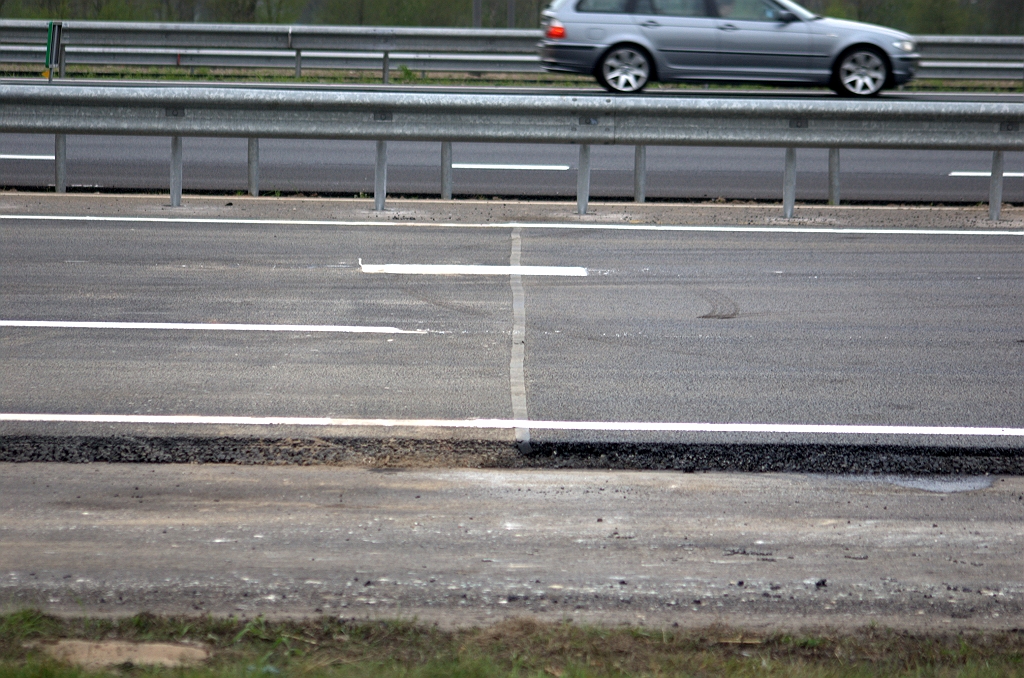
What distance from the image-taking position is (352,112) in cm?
1139

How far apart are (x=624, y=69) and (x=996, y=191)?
25.6ft

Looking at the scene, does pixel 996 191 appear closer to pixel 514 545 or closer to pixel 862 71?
pixel 862 71

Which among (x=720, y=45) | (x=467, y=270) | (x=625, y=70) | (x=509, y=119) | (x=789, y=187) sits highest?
(x=720, y=45)

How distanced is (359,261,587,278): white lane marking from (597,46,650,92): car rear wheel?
9.59m

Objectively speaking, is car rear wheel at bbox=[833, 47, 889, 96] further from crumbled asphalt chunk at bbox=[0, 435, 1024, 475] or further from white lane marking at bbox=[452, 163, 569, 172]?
crumbled asphalt chunk at bbox=[0, 435, 1024, 475]

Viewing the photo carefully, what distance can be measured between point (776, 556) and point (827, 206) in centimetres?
798

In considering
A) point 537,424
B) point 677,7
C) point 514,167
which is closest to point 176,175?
point 514,167

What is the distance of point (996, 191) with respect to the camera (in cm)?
1100

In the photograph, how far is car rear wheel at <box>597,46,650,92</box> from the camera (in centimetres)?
1762

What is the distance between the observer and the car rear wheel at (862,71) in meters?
17.3

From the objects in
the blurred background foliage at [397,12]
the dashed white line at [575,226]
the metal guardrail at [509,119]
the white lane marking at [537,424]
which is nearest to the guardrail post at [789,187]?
the metal guardrail at [509,119]

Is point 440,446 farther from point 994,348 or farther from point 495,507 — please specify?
point 994,348

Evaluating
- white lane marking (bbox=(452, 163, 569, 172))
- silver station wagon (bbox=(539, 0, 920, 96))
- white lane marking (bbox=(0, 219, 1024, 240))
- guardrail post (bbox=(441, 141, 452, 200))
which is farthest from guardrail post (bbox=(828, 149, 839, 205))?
silver station wagon (bbox=(539, 0, 920, 96))

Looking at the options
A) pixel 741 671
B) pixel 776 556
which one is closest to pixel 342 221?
pixel 776 556
